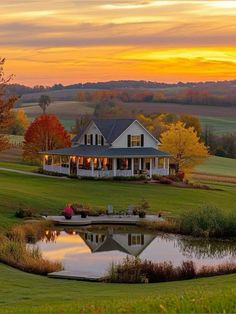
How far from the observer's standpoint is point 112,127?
243ft

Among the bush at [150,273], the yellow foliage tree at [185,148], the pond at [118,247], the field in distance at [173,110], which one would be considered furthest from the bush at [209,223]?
the field in distance at [173,110]

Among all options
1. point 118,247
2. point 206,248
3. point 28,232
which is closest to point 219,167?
point 206,248

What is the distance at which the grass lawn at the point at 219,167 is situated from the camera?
101125mm

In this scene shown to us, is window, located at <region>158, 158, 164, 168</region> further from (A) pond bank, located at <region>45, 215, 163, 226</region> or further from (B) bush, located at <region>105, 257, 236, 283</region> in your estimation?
(B) bush, located at <region>105, 257, 236, 283</region>

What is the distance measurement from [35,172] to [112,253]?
39637 millimetres

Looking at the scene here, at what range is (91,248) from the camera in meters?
35.7

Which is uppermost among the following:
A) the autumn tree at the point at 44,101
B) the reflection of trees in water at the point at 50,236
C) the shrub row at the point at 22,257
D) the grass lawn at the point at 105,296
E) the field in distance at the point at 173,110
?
the autumn tree at the point at 44,101

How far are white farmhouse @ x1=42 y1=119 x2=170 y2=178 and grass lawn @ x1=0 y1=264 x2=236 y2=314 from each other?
43.3 metres

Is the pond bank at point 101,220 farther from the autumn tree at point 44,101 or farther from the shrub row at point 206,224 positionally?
the autumn tree at point 44,101

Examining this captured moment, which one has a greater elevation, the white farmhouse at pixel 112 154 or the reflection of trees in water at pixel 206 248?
the white farmhouse at pixel 112 154

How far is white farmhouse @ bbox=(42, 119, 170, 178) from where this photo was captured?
69.6m

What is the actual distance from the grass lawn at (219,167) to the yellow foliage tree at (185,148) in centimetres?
1603

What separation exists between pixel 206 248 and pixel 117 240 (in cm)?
547

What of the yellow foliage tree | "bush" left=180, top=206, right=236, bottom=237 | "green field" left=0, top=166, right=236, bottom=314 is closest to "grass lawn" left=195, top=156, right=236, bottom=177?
the yellow foliage tree
